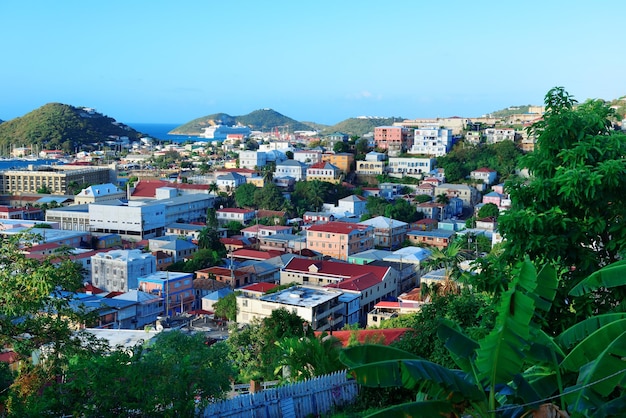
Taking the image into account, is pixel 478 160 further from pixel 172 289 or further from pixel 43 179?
pixel 43 179

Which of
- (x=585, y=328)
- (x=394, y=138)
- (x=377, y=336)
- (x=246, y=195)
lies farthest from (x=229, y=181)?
(x=585, y=328)

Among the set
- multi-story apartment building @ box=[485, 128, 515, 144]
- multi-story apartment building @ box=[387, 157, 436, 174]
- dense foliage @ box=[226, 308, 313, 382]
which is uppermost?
multi-story apartment building @ box=[485, 128, 515, 144]

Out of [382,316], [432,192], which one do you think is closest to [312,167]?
[432,192]

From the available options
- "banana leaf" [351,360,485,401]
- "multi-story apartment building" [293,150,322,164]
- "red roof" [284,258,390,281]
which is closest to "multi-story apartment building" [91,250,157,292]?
"red roof" [284,258,390,281]

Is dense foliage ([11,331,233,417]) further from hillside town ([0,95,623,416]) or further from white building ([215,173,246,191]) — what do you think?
white building ([215,173,246,191])

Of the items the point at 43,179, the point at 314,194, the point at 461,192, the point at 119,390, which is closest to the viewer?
the point at 119,390

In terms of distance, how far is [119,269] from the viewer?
25266mm

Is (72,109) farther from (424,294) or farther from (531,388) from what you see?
(531,388)

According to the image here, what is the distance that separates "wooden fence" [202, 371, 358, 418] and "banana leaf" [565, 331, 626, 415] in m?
2.84

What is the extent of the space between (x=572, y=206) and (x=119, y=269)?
22.4 m

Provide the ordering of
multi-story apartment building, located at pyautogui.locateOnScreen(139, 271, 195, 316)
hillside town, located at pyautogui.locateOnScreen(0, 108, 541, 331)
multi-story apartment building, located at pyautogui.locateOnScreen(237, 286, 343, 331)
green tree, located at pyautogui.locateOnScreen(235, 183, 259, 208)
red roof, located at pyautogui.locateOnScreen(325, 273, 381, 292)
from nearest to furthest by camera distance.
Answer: multi-story apartment building, located at pyautogui.locateOnScreen(237, 286, 343, 331)
hillside town, located at pyautogui.locateOnScreen(0, 108, 541, 331)
red roof, located at pyautogui.locateOnScreen(325, 273, 381, 292)
multi-story apartment building, located at pyautogui.locateOnScreen(139, 271, 195, 316)
green tree, located at pyautogui.locateOnScreen(235, 183, 259, 208)

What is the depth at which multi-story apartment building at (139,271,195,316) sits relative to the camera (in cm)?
2319

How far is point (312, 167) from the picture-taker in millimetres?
52438

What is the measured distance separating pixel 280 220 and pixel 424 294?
22.8 metres
